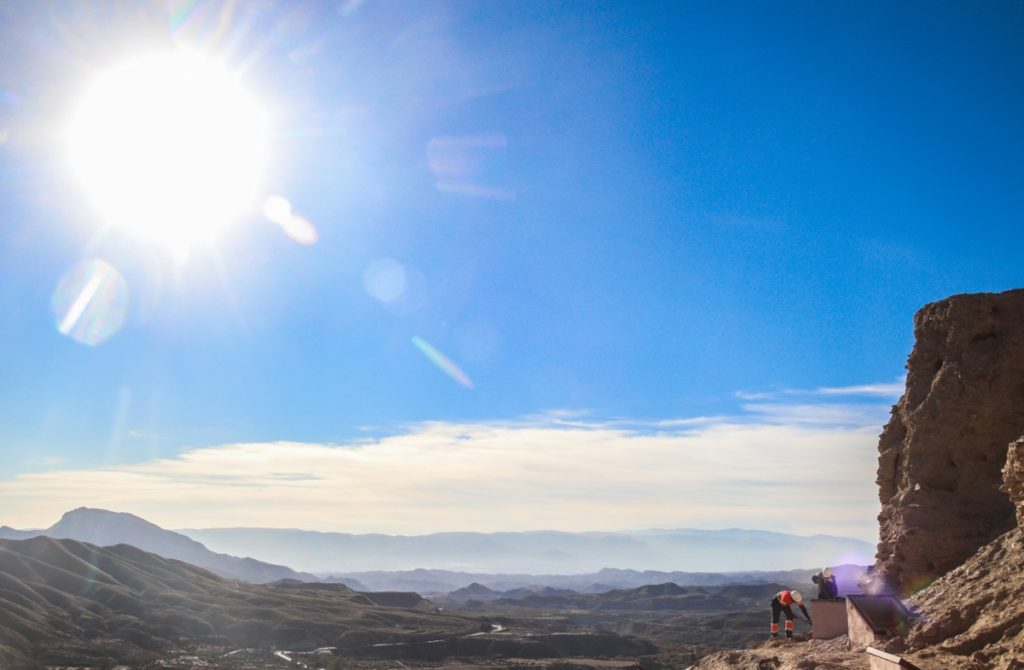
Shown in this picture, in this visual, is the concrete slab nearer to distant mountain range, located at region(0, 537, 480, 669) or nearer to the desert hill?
the desert hill

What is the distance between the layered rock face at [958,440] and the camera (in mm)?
18016

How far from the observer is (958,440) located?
18969 mm

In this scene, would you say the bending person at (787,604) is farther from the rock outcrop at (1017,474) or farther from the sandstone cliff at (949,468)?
the rock outcrop at (1017,474)

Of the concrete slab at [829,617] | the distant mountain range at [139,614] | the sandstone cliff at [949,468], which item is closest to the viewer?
the sandstone cliff at [949,468]

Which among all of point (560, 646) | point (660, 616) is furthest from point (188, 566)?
point (660, 616)

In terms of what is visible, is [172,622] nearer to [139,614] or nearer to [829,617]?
[139,614]

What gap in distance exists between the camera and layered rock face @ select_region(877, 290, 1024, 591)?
18.0 m

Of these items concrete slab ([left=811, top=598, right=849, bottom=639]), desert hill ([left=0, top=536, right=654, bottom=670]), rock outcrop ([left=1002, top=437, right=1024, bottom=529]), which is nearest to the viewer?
rock outcrop ([left=1002, top=437, right=1024, bottom=529])

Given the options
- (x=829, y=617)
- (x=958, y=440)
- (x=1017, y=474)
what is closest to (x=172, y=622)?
(x=829, y=617)

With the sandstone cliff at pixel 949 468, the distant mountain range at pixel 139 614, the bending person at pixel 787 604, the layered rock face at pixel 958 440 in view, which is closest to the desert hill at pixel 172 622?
the distant mountain range at pixel 139 614

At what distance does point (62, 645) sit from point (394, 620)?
4478cm

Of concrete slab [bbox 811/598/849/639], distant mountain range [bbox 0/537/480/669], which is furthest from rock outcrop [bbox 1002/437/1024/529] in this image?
distant mountain range [bbox 0/537/480/669]

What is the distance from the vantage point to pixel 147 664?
206ft

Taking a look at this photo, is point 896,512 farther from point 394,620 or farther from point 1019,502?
point 394,620
